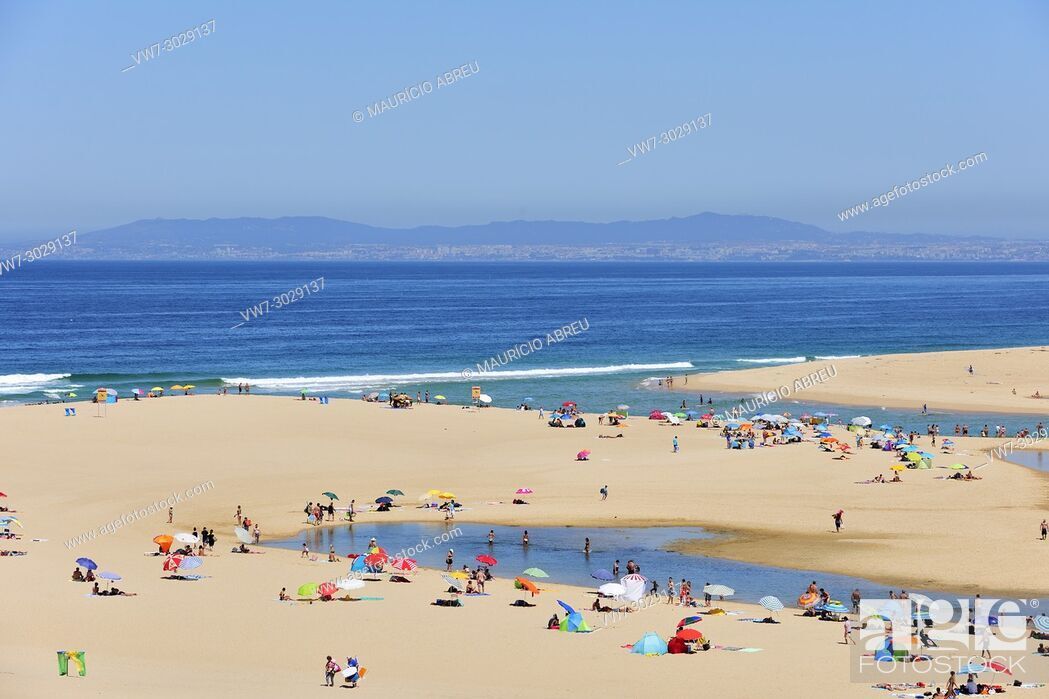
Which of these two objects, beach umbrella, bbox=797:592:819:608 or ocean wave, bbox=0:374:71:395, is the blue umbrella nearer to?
beach umbrella, bbox=797:592:819:608

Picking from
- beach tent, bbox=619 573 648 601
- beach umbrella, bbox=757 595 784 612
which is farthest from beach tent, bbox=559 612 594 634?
beach umbrella, bbox=757 595 784 612

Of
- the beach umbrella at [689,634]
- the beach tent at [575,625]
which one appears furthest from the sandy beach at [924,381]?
the beach umbrella at [689,634]

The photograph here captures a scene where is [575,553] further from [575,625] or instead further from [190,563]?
[190,563]

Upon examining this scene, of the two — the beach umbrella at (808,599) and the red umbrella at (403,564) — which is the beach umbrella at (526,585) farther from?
the beach umbrella at (808,599)

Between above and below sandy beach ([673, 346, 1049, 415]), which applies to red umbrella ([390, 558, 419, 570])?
below

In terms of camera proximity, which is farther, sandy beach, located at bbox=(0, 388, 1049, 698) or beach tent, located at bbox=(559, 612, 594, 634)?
beach tent, located at bbox=(559, 612, 594, 634)

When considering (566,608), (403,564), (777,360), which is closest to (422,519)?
(403,564)

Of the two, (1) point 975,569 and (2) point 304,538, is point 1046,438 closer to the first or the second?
(1) point 975,569
